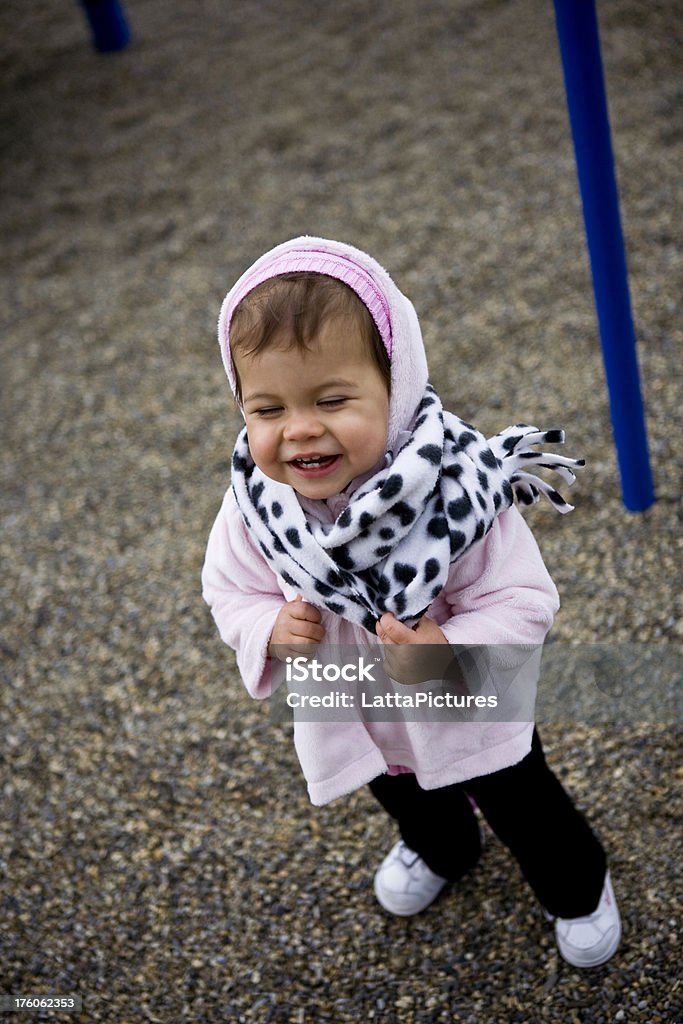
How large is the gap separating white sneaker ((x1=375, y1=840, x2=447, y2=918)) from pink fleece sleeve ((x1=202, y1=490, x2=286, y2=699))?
0.76 metres

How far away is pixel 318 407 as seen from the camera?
1.33 m

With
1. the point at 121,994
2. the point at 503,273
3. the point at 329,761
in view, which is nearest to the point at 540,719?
the point at 329,761

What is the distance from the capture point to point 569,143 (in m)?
4.68

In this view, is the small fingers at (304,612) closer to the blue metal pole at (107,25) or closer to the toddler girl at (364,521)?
the toddler girl at (364,521)

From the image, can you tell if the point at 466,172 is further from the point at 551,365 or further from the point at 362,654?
the point at 362,654

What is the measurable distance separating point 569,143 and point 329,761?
157 inches

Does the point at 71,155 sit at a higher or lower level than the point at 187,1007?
higher

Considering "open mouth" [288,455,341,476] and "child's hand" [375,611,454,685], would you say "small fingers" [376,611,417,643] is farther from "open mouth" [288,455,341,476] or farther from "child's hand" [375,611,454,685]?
"open mouth" [288,455,341,476]

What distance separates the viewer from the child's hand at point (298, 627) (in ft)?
4.81

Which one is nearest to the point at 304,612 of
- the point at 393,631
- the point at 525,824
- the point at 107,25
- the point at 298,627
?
the point at 298,627

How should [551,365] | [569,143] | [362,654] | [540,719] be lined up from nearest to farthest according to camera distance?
1. [362,654]
2. [540,719]
3. [551,365]
4. [569,143]

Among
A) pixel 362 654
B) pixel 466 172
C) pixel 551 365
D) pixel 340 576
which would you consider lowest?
pixel 551 365

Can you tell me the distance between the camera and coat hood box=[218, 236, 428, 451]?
1.33 meters

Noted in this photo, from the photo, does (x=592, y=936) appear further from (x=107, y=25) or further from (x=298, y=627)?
(x=107, y=25)
